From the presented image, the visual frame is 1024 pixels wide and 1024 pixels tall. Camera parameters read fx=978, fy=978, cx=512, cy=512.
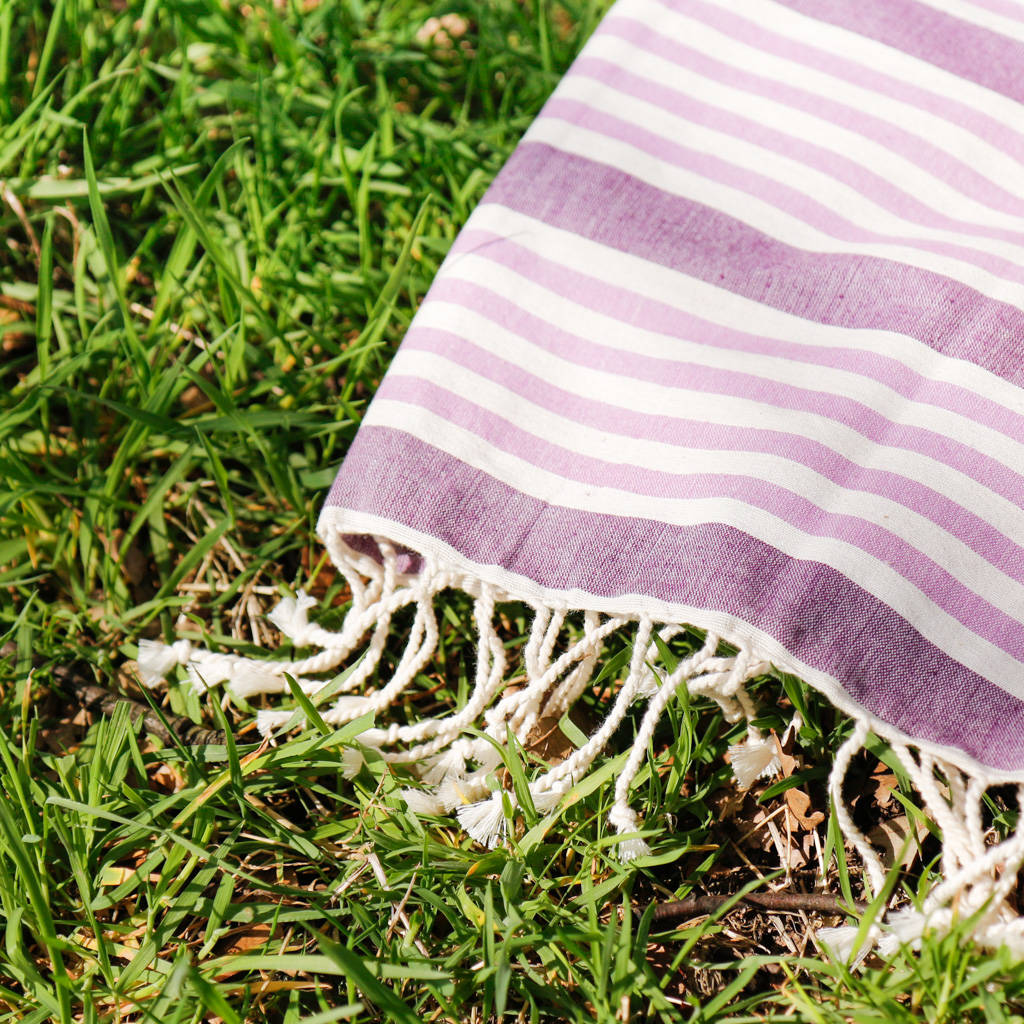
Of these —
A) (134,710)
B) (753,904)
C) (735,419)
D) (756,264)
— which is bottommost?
(134,710)

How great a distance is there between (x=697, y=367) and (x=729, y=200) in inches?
12.8

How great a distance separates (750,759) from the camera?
137 centimetres

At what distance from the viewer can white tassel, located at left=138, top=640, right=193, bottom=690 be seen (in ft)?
5.00

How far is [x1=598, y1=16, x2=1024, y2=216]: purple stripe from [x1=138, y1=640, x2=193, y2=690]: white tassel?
1.19 m

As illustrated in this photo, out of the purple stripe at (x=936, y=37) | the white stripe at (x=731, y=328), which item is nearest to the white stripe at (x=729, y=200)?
the white stripe at (x=731, y=328)

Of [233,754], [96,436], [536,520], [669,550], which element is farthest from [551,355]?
[96,436]

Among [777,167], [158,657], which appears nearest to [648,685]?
[158,657]

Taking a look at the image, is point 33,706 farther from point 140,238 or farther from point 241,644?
point 140,238

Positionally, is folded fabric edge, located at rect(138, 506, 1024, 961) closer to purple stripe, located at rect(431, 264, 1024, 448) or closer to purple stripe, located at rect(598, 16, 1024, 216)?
purple stripe, located at rect(431, 264, 1024, 448)

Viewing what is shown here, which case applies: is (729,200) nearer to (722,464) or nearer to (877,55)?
(877,55)

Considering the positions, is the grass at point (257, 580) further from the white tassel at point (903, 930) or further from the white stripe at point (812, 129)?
the white stripe at point (812, 129)

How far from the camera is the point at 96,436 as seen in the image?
1743 mm

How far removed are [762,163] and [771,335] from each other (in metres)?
0.33

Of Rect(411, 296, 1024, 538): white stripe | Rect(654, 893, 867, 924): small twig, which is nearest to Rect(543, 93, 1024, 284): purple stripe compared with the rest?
Rect(411, 296, 1024, 538): white stripe
